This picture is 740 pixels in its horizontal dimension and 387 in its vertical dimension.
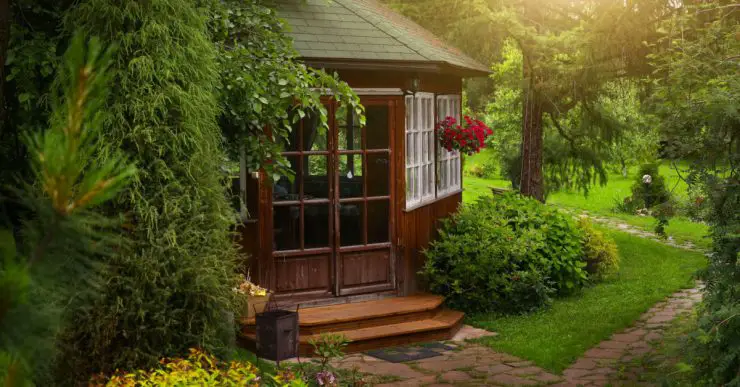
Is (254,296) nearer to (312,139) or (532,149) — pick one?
(312,139)

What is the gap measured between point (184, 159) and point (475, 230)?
19.4ft

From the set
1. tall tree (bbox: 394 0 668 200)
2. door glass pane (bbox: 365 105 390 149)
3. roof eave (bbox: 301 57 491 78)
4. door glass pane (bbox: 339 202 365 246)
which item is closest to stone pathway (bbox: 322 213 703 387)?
door glass pane (bbox: 339 202 365 246)

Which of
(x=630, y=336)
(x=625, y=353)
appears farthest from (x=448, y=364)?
(x=630, y=336)

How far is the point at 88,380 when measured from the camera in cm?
563

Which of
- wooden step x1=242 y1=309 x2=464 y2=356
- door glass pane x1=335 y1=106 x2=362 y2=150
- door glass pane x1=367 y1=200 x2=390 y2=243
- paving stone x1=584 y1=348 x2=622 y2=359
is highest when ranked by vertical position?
door glass pane x1=335 y1=106 x2=362 y2=150

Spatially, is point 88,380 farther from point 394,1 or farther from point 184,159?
point 394,1

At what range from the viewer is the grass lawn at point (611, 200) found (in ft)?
59.5

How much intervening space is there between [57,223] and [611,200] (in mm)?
23482

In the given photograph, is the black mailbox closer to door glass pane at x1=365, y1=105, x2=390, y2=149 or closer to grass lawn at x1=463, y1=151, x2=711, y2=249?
door glass pane at x1=365, y1=105, x2=390, y2=149

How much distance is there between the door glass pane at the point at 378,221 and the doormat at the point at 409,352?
1643 millimetres

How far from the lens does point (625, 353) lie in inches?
344

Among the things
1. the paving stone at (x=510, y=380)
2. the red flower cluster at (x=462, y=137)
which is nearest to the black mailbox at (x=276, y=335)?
the paving stone at (x=510, y=380)

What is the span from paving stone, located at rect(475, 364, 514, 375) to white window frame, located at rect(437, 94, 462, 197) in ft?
12.5

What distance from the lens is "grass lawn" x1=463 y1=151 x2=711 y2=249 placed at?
59.5ft
